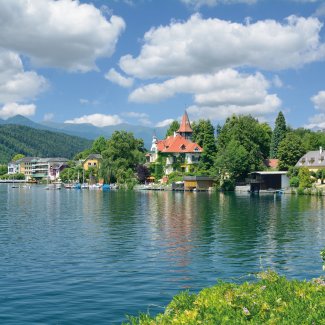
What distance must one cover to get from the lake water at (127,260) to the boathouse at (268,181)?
63.9 m

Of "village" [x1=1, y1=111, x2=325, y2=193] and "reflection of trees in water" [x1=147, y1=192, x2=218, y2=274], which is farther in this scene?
"village" [x1=1, y1=111, x2=325, y2=193]

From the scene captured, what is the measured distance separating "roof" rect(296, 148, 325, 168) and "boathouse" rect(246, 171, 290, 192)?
17.2 ft

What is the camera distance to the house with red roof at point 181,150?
12838 centimetres

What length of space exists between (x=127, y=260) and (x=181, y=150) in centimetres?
10368

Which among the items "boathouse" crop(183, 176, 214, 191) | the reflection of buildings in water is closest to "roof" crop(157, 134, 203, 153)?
"boathouse" crop(183, 176, 214, 191)

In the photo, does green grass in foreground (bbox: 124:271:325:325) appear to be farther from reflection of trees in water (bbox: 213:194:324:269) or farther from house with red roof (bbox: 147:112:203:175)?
house with red roof (bbox: 147:112:203:175)

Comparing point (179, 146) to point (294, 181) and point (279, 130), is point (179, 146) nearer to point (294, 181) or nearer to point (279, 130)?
point (279, 130)

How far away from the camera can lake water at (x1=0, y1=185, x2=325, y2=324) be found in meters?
17.7

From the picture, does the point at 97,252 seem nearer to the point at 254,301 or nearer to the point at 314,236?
the point at 314,236

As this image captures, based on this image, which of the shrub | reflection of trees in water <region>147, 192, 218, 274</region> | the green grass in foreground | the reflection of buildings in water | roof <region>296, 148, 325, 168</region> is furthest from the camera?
roof <region>296, 148, 325, 168</region>

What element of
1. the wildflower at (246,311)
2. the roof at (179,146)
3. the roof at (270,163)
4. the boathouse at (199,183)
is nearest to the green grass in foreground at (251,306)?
the wildflower at (246,311)

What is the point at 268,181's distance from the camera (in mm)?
116938

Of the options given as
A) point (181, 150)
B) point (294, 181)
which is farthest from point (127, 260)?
point (181, 150)

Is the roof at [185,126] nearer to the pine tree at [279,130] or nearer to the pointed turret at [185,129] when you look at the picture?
the pointed turret at [185,129]
